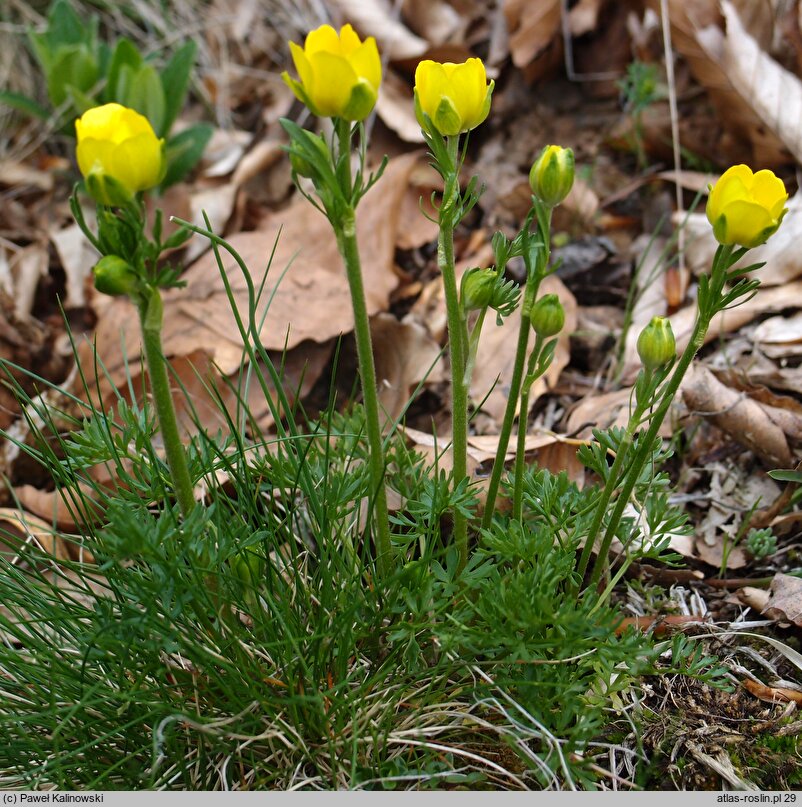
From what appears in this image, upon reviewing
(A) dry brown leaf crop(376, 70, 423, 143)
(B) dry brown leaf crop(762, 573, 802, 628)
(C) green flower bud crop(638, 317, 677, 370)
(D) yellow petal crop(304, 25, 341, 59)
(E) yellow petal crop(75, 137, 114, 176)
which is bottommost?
(B) dry brown leaf crop(762, 573, 802, 628)

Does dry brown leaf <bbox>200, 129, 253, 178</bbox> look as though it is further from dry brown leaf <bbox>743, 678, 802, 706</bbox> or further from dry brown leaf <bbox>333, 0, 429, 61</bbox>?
dry brown leaf <bbox>743, 678, 802, 706</bbox>

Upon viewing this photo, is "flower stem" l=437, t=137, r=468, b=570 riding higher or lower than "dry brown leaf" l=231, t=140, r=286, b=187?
higher

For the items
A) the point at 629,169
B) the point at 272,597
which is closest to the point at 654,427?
the point at 272,597

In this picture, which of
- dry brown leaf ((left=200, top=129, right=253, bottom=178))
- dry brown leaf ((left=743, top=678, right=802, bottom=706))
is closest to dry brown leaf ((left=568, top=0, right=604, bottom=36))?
dry brown leaf ((left=200, top=129, right=253, bottom=178))

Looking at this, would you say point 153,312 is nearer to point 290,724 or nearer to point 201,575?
point 201,575

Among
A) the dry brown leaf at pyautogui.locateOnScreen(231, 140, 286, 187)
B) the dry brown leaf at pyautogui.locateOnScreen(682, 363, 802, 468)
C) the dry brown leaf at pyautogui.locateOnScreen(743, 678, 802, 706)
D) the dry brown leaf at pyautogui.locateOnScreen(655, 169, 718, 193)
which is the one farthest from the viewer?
the dry brown leaf at pyautogui.locateOnScreen(231, 140, 286, 187)

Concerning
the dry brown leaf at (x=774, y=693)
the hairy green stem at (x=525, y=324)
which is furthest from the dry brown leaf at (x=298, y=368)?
the dry brown leaf at (x=774, y=693)
